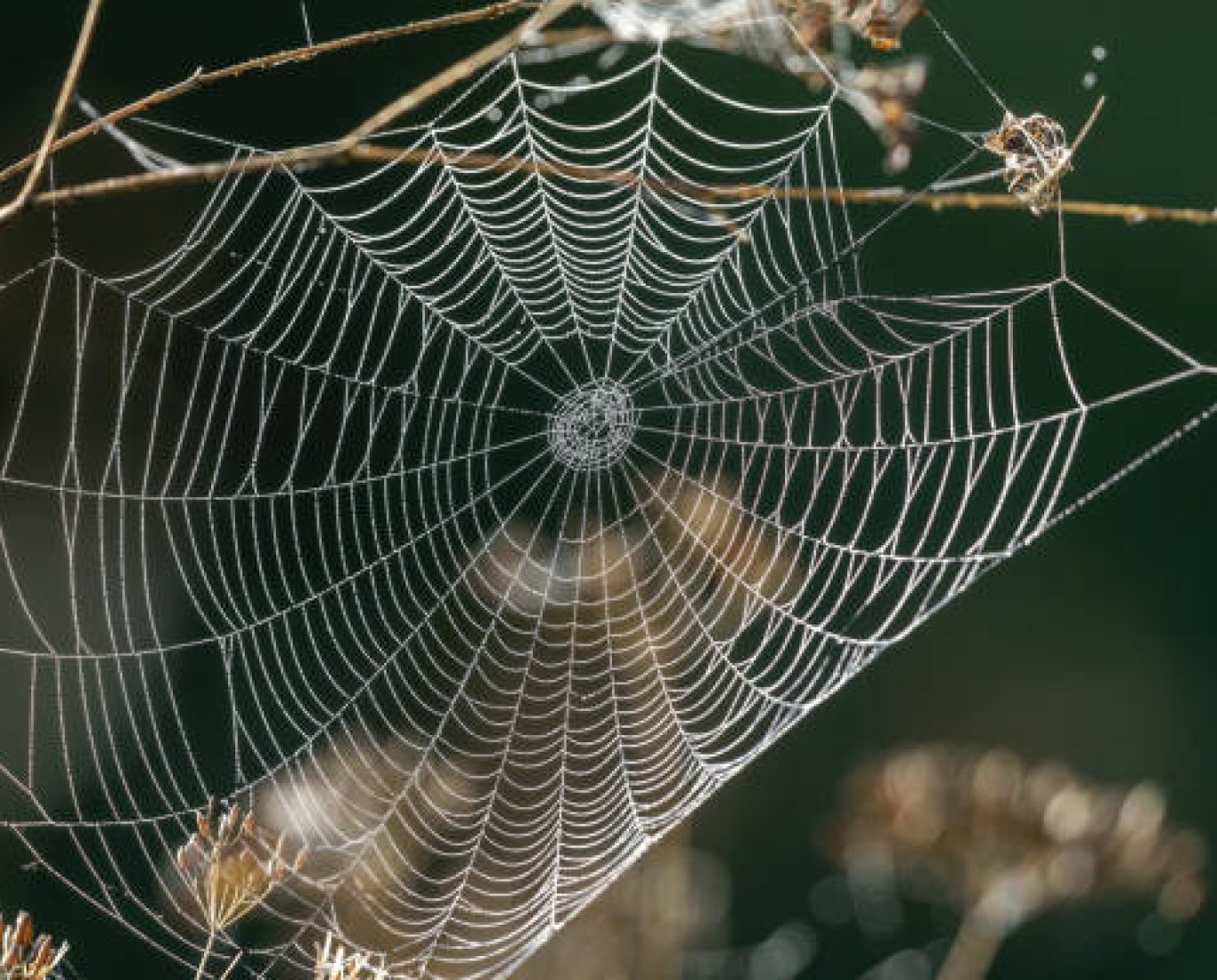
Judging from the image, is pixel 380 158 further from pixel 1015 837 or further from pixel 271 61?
pixel 1015 837

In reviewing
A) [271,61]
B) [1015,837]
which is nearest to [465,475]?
[1015,837]

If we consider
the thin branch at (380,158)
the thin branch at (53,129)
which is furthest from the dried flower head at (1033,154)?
the thin branch at (53,129)

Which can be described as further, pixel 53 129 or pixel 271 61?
pixel 271 61

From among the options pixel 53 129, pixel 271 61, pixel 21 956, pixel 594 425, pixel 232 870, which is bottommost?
pixel 21 956

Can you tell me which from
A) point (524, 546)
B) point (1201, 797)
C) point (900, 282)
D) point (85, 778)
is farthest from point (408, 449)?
point (1201, 797)

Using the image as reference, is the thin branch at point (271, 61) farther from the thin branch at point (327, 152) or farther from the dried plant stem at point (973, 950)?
the dried plant stem at point (973, 950)

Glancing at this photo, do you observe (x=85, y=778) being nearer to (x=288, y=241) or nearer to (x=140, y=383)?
(x=140, y=383)
